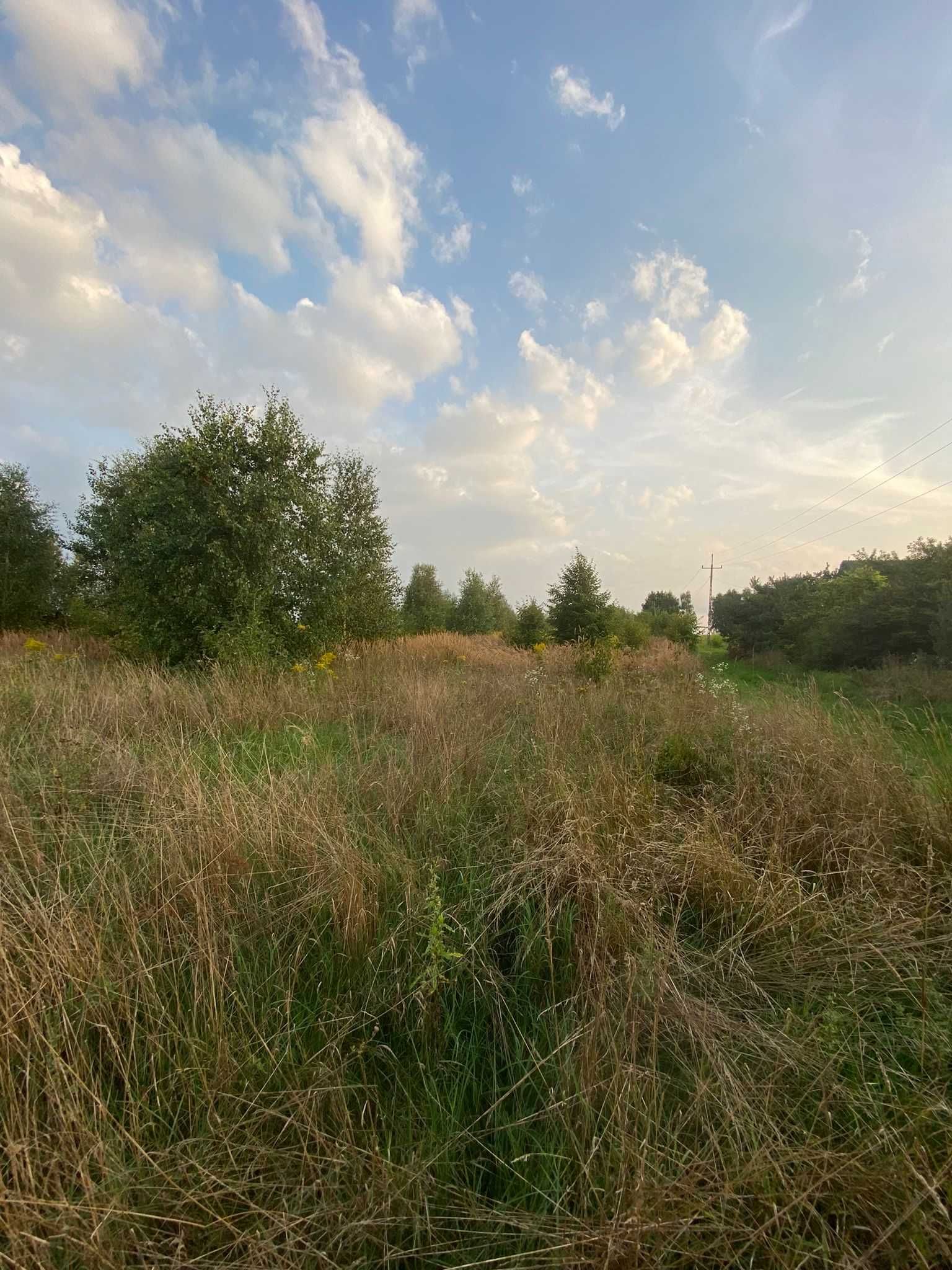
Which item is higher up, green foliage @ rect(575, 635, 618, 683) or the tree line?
the tree line

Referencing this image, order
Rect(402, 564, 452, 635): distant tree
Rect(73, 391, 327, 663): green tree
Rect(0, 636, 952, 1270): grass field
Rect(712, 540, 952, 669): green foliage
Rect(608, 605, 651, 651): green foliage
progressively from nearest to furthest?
Rect(0, 636, 952, 1270): grass field → Rect(73, 391, 327, 663): green tree → Rect(712, 540, 952, 669): green foliage → Rect(608, 605, 651, 651): green foliage → Rect(402, 564, 452, 635): distant tree

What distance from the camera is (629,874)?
238 centimetres

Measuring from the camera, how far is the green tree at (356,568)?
10078 millimetres

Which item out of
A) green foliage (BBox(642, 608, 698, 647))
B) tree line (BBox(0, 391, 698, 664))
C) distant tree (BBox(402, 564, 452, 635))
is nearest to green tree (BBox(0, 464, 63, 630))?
tree line (BBox(0, 391, 698, 664))

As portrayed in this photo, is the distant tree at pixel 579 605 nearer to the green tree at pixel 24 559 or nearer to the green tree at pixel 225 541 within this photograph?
the green tree at pixel 225 541

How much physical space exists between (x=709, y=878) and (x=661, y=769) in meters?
1.51

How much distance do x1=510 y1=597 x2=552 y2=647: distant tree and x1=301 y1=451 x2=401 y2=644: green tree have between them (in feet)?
20.8

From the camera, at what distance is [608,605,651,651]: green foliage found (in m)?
18.9

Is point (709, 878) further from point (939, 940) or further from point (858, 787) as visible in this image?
point (858, 787)

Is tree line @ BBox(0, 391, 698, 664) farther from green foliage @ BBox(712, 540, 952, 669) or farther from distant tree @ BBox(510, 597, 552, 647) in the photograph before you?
green foliage @ BBox(712, 540, 952, 669)

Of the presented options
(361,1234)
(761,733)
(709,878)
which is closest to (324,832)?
(361,1234)

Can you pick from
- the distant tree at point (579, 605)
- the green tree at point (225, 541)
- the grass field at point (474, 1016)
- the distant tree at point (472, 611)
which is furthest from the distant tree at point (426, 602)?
the grass field at point (474, 1016)

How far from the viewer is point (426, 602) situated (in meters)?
29.7

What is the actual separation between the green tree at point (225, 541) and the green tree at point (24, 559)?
1370cm
